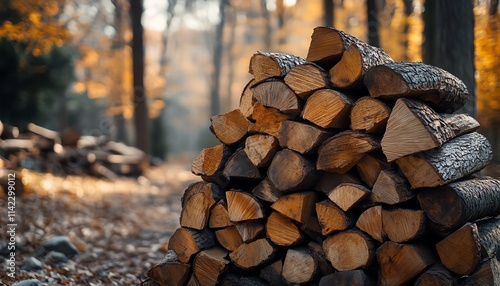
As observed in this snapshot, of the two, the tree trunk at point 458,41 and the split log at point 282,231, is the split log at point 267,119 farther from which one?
the tree trunk at point 458,41

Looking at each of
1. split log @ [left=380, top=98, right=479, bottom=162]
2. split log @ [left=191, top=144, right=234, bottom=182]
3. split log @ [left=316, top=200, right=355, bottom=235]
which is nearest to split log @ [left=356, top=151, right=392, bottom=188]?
split log @ [left=380, top=98, right=479, bottom=162]

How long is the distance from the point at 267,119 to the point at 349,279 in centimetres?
120

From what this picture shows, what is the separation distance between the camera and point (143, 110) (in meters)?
14.0

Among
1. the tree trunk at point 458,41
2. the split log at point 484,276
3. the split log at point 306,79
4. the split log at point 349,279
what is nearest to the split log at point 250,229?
the split log at point 349,279

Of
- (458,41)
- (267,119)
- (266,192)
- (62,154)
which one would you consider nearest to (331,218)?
(266,192)

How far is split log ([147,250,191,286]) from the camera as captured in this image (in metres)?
3.65

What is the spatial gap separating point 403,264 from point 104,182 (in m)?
8.41

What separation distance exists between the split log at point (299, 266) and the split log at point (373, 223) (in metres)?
0.42

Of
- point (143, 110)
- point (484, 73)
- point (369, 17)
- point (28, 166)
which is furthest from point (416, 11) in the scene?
point (28, 166)

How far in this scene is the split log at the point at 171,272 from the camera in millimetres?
3646

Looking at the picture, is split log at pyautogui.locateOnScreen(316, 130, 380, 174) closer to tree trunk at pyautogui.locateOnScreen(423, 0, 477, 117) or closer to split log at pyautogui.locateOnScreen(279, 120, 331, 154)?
split log at pyautogui.locateOnScreen(279, 120, 331, 154)

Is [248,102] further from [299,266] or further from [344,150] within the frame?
[299,266]

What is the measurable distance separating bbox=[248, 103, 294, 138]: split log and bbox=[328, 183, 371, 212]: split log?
57 centimetres

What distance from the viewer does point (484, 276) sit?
2871 millimetres
